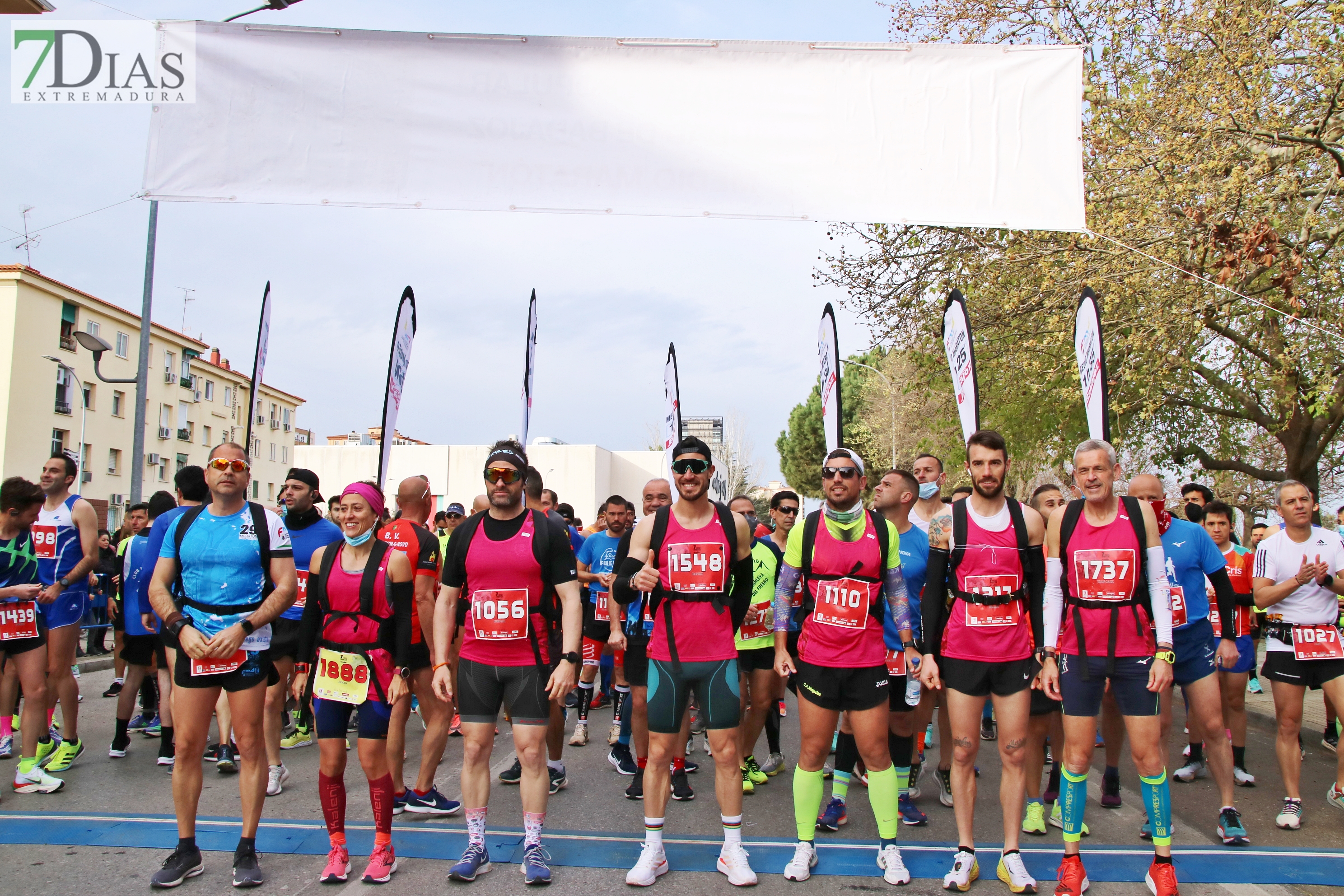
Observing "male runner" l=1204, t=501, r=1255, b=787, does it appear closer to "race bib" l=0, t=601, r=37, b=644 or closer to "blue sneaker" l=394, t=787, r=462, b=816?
"blue sneaker" l=394, t=787, r=462, b=816

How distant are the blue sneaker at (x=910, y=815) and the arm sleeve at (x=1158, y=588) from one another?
202 centimetres

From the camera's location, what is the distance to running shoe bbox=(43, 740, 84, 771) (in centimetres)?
670

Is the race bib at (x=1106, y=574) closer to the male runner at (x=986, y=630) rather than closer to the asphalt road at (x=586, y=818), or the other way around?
the male runner at (x=986, y=630)

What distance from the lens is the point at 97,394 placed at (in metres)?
46.8

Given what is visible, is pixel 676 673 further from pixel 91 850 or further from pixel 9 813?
pixel 9 813

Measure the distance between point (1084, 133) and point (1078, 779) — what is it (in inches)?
439

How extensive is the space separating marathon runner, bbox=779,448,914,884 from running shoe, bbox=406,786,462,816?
2295 millimetres

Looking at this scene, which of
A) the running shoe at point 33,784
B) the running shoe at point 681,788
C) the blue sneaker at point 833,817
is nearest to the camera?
the blue sneaker at point 833,817

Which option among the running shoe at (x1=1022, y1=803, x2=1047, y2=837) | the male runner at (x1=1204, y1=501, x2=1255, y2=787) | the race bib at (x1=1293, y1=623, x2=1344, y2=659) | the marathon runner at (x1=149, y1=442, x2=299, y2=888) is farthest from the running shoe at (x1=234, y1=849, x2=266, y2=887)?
the race bib at (x1=1293, y1=623, x2=1344, y2=659)

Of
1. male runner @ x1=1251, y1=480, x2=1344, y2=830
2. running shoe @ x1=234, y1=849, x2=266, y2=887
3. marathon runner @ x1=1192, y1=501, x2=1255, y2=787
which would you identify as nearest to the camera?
running shoe @ x1=234, y1=849, x2=266, y2=887

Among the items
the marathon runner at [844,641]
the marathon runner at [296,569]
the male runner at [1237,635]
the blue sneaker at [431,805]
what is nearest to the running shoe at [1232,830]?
the male runner at [1237,635]

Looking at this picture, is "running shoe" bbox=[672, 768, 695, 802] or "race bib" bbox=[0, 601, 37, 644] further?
"running shoe" bbox=[672, 768, 695, 802]

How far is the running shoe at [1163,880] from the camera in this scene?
4.39 m

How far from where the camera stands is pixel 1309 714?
948 cm
